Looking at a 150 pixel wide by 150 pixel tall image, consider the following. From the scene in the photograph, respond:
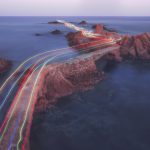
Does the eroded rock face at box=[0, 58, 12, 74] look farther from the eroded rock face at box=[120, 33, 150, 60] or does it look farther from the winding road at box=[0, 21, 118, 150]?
the eroded rock face at box=[120, 33, 150, 60]

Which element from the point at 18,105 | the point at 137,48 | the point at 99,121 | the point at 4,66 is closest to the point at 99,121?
the point at 99,121

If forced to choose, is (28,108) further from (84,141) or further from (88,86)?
(88,86)

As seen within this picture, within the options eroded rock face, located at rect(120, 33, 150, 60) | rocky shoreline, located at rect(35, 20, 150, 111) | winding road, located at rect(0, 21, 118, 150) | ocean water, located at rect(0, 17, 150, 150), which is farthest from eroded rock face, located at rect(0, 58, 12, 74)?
eroded rock face, located at rect(120, 33, 150, 60)

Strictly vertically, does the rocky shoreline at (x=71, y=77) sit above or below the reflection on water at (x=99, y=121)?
above

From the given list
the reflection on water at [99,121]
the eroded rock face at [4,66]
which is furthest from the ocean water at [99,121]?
the eroded rock face at [4,66]

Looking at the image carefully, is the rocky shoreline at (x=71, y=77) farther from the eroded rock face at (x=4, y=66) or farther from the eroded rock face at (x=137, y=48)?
the eroded rock face at (x=4, y=66)

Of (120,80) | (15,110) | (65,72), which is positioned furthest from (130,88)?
(15,110)

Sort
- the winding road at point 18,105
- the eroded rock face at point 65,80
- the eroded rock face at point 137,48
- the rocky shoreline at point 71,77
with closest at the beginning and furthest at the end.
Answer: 1. the winding road at point 18,105
2. the eroded rock face at point 65,80
3. the rocky shoreline at point 71,77
4. the eroded rock face at point 137,48
